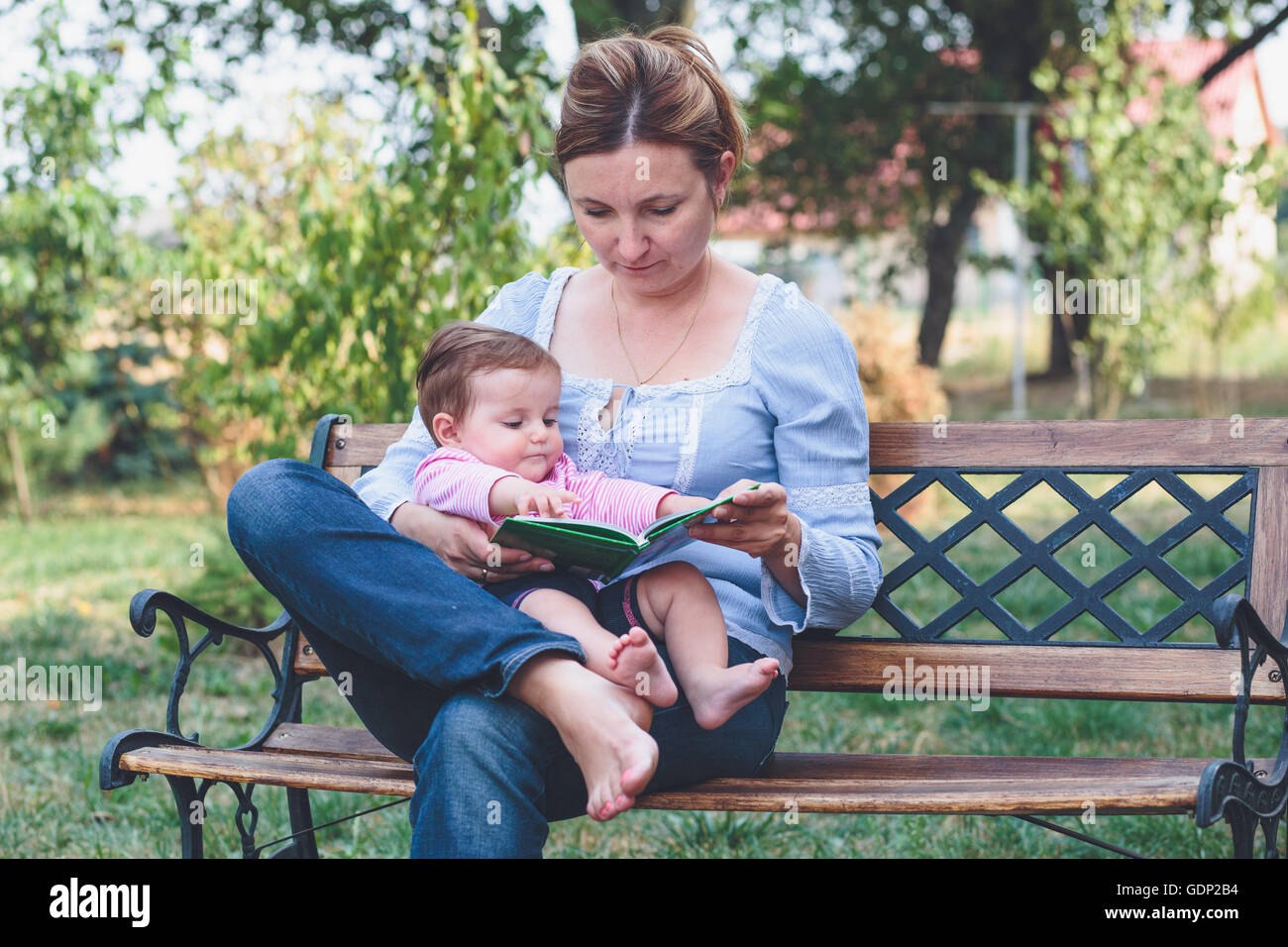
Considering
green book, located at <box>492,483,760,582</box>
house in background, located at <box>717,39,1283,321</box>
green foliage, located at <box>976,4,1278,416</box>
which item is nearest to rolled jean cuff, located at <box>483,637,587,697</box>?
green book, located at <box>492,483,760,582</box>

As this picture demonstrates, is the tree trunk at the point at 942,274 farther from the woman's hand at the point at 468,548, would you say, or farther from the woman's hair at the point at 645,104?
the woman's hand at the point at 468,548

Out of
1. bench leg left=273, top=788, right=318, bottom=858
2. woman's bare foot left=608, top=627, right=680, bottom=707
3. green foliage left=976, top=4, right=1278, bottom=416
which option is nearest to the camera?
woman's bare foot left=608, top=627, right=680, bottom=707

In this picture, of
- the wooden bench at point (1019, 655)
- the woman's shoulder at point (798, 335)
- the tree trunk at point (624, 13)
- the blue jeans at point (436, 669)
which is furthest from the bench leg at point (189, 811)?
the tree trunk at point (624, 13)

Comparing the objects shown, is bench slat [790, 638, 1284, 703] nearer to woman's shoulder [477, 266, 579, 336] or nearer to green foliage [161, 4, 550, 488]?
woman's shoulder [477, 266, 579, 336]

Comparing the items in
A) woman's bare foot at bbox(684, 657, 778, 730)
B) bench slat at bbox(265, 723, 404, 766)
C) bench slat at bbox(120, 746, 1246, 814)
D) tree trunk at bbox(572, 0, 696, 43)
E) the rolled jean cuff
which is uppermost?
tree trunk at bbox(572, 0, 696, 43)

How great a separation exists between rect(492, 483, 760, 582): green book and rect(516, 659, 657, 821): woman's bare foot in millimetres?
187

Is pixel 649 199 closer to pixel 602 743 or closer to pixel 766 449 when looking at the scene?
pixel 766 449

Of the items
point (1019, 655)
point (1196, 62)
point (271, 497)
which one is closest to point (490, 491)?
point (271, 497)

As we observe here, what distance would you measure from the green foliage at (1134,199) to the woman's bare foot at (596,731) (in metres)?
8.72

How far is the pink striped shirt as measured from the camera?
2.23m

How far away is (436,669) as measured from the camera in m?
1.96

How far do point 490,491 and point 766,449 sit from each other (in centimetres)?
56
